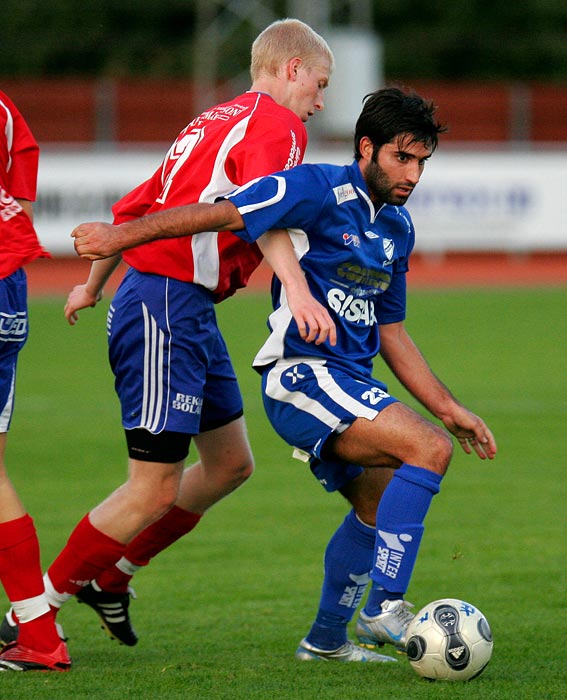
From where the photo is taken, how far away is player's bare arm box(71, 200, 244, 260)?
4262 mm

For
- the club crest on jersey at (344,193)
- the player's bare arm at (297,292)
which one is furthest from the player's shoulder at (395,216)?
the player's bare arm at (297,292)

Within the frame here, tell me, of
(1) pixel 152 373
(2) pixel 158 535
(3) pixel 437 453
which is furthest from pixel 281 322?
(2) pixel 158 535

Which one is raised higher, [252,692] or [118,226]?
[118,226]

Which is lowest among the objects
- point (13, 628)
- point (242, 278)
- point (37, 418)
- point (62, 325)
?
point (62, 325)

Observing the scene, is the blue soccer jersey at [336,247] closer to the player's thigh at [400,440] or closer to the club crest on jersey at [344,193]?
the club crest on jersey at [344,193]

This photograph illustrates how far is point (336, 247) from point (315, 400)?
1.82ft

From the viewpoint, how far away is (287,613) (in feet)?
18.3

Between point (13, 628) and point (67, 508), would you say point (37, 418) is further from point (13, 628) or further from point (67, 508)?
point (13, 628)

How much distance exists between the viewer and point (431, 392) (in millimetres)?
4812

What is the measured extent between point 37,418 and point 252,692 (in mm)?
7089

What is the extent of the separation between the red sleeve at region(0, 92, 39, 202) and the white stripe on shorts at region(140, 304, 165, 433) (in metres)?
0.62

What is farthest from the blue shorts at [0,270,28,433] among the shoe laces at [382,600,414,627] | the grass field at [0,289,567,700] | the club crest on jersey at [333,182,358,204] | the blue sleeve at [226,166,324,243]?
the shoe laces at [382,600,414,627]

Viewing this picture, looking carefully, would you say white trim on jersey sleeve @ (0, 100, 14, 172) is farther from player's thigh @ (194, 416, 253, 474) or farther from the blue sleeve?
player's thigh @ (194, 416, 253, 474)

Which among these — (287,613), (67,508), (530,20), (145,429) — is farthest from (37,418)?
(530,20)
